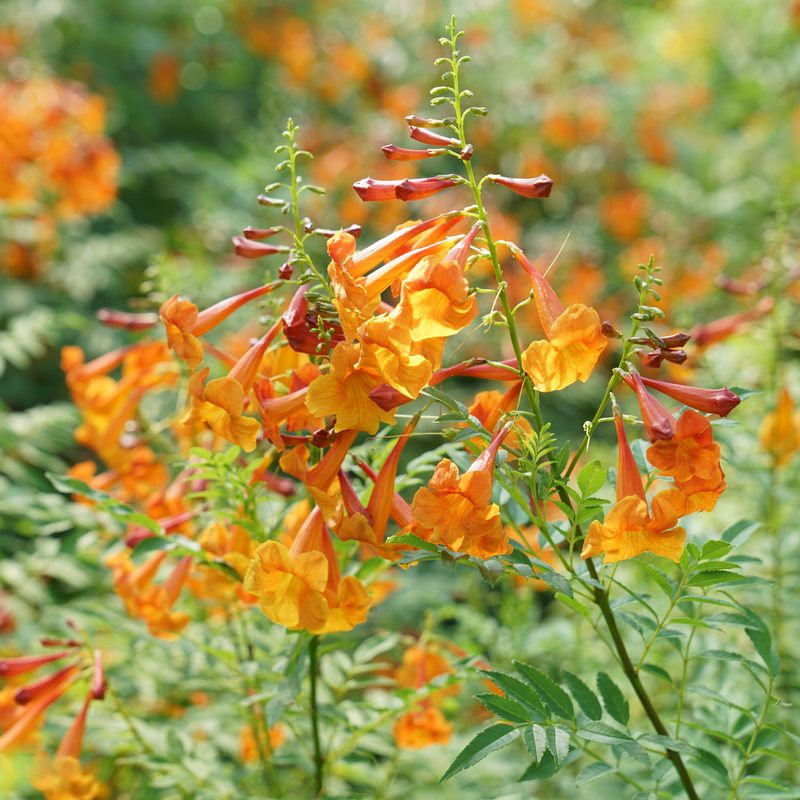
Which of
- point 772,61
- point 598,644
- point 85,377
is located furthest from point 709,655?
point 772,61

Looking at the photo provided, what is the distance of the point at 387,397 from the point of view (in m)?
1.16

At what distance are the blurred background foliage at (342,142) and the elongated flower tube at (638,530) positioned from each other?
199 cm

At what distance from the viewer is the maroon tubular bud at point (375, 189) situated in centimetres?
130

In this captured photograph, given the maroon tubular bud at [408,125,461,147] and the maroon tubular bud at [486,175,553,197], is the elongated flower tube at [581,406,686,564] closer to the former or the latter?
the maroon tubular bud at [486,175,553,197]

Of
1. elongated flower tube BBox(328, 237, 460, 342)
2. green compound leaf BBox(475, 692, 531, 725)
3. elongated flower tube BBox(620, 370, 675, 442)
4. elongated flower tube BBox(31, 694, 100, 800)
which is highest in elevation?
elongated flower tube BBox(328, 237, 460, 342)

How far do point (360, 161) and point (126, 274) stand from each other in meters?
2.20

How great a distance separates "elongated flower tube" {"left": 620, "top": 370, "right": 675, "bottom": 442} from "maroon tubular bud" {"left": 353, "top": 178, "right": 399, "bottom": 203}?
56 centimetres

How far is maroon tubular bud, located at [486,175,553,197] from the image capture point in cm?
124

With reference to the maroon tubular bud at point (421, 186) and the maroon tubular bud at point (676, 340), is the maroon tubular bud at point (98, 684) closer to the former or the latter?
the maroon tubular bud at point (421, 186)

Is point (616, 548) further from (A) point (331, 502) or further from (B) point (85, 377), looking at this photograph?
(B) point (85, 377)

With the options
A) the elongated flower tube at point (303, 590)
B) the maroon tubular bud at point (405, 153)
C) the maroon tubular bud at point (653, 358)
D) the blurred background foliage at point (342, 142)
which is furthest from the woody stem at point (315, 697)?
the blurred background foliage at point (342, 142)

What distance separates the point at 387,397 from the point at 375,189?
0.43 metres

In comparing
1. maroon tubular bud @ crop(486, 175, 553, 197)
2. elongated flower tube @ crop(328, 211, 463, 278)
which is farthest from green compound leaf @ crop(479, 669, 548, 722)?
maroon tubular bud @ crop(486, 175, 553, 197)

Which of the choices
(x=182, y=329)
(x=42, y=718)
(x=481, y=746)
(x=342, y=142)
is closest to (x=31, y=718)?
(x=42, y=718)
